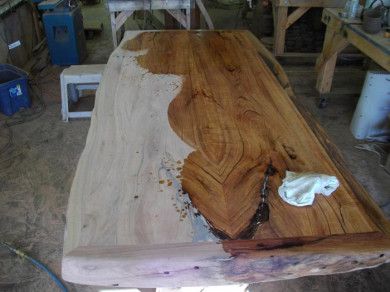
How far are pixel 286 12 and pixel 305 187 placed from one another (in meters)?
3.12

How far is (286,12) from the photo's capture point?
3.57 m

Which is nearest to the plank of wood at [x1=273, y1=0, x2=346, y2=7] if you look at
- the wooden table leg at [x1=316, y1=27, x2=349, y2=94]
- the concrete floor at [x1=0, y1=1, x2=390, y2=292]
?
the concrete floor at [x1=0, y1=1, x2=390, y2=292]

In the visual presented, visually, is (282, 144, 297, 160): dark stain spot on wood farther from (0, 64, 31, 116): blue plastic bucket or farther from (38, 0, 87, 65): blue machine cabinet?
(38, 0, 87, 65): blue machine cabinet

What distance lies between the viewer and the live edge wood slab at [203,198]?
0.79 meters

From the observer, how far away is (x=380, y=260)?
0.81 meters

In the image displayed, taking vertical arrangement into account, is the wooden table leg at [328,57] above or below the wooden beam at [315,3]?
below

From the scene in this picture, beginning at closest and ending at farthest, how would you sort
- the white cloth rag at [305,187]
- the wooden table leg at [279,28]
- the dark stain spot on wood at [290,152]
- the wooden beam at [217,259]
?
the wooden beam at [217,259]
the white cloth rag at [305,187]
the dark stain spot on wood at [290,152]
the wooden table leg at [279,28]

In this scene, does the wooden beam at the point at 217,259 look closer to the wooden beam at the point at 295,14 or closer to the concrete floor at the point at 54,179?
the concrete floor at the point at 54,179

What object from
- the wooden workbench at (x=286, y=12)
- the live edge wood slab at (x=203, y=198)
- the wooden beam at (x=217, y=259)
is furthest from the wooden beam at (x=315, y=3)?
the wooden beam at (x=217, y=259)

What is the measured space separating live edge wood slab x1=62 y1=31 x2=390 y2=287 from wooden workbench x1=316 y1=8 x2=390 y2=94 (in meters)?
1.00

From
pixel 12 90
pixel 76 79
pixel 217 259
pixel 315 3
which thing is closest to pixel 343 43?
pixel 315 3

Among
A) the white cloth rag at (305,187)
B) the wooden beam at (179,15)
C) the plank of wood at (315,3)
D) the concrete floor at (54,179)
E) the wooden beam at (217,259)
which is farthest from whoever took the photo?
the plank of wood at (315,3)

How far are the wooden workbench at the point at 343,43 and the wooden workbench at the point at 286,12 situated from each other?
27.2 inches

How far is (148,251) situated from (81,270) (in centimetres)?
16
